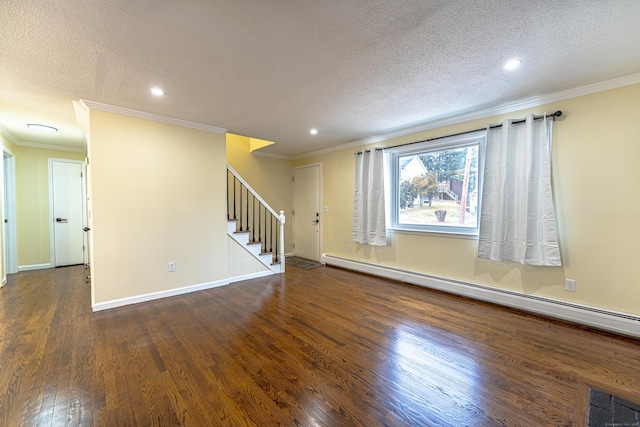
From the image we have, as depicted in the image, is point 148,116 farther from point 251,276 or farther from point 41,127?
point 251,276

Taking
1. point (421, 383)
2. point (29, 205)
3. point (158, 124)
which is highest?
point (158, 124)

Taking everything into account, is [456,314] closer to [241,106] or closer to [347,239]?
[347,239]

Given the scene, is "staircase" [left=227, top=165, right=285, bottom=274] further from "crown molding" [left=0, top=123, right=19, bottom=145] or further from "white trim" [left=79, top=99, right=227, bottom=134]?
"crown molding" [left=0, top=123, right=19, bottom=145]

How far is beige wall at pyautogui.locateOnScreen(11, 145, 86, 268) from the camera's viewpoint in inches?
193

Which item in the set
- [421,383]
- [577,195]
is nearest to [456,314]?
[421,383]

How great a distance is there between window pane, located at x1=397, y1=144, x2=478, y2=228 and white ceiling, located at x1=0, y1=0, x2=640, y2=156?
741mm

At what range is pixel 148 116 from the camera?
3402 millimetres

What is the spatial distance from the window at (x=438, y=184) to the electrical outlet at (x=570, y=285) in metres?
1.04

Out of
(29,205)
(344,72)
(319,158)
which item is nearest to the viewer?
(344,72)

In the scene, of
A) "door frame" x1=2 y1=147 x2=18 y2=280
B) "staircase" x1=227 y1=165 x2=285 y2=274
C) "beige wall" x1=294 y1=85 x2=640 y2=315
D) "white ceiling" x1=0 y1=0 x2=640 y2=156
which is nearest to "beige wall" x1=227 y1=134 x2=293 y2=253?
"staircase" x1=227 y1=165 x2=285 y2=274

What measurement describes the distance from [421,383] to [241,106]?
325cm

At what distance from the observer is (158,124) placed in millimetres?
3514

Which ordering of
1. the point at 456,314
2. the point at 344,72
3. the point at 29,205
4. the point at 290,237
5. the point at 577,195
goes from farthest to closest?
the point at 290,237, the point at 29,205, the point at 456,314, the point at 577,195, the point at 344,72

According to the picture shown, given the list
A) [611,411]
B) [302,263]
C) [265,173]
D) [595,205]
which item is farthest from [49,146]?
[595,205]
